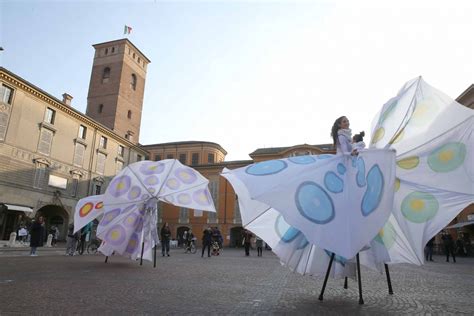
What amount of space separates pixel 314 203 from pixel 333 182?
1.39 ft

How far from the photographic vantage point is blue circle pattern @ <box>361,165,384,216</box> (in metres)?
3.77

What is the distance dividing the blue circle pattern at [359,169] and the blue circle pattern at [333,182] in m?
0.20

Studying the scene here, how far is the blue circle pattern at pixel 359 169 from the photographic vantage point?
159 inches

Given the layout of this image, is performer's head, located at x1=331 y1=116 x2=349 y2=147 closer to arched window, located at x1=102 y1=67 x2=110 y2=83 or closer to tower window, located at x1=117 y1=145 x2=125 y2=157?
tower window, located at x1=117 y1=145 x2=125 y2=157

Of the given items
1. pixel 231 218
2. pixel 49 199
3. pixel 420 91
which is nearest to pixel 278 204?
pixel 420 91

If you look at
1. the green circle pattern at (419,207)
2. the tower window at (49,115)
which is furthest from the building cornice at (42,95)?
the green circle pattern at (419,207)

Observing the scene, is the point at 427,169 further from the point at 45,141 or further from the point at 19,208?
the point at 45,141

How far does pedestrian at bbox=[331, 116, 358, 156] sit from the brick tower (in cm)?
4544

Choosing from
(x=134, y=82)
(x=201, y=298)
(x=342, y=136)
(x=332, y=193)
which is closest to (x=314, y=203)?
(x=332, y=193)

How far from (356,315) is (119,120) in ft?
157

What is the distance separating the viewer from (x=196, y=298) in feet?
15.9

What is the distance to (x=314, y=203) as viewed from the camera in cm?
387

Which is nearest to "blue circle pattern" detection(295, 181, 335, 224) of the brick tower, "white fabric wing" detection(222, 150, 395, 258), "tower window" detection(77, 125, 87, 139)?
"white fabric wing" detection(222, 150, 395, 258)

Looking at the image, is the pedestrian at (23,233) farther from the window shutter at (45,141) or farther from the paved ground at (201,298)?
the paved ground at (201,298)
